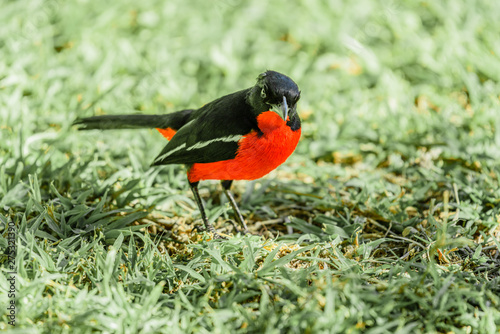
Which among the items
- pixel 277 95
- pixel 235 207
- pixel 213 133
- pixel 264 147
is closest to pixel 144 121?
pixel 213 133

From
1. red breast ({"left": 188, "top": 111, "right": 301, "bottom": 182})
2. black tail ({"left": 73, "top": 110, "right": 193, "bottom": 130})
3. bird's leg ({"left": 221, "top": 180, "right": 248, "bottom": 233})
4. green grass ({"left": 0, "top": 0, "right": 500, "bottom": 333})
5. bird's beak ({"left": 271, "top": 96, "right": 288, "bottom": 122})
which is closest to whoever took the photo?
green grass ({"left": 0, "top": 0, "right": 500, "bottom": 333})

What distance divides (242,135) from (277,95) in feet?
1.26

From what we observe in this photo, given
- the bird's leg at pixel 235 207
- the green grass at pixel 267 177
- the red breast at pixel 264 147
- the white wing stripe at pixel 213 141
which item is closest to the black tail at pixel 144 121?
the green grass at pixel 267 177

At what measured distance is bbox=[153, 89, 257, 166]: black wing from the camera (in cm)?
313

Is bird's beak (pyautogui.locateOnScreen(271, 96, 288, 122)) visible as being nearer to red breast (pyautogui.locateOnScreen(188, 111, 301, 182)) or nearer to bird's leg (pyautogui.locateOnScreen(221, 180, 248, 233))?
red breast (pyautogui.locateOnScreen(188, 111, 301, 182))

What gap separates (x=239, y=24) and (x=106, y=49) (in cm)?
173

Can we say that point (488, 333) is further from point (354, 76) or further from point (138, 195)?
point (354, 76)

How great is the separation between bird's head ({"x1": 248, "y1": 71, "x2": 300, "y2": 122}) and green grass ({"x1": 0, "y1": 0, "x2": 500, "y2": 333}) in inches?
33.0

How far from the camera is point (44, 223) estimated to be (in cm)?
317

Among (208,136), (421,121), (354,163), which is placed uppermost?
(208,136)

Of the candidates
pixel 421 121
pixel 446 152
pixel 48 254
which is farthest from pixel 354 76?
pixel 48 254

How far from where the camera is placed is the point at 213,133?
3.23m

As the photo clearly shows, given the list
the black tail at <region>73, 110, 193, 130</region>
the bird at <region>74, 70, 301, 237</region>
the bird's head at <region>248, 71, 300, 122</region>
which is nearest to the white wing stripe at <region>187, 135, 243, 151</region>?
the bird at <region>74, 70, 301, 237</region>

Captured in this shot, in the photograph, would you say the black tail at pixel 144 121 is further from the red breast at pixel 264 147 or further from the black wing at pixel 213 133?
the red breast at pixel 264 147
